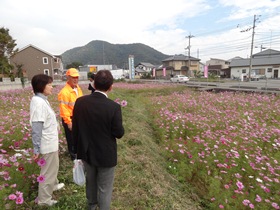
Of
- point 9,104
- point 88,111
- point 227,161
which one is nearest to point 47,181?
point 88,111

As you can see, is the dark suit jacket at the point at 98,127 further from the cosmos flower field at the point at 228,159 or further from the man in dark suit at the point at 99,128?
the cosmos flower field at the point at 228,159

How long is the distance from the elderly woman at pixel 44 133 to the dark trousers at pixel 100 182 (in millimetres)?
572

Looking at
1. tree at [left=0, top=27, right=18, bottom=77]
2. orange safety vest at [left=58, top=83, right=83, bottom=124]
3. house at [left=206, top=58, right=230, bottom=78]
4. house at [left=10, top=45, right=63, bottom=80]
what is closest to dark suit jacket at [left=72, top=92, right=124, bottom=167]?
orange safety vest at [left=58, top=83, right=83, bottom=124]

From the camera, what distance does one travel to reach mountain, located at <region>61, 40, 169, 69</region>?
448 feet

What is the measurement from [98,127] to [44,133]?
859mm

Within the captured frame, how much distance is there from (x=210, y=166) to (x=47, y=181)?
331 centimetres

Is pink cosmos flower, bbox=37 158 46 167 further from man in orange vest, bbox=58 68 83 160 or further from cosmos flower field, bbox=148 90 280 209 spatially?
cosmos flower field, bbox=148 90 280 209

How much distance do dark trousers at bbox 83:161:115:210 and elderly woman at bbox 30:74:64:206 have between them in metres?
0.57

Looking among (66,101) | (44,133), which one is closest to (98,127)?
(44,133)

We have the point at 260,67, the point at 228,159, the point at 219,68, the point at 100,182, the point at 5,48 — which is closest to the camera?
the point at 100,182

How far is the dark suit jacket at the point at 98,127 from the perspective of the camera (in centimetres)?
221

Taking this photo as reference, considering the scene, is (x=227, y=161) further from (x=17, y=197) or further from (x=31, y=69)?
(x=31, y=69)

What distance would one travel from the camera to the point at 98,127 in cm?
225

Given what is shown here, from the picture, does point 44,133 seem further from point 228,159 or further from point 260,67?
point 260,67
